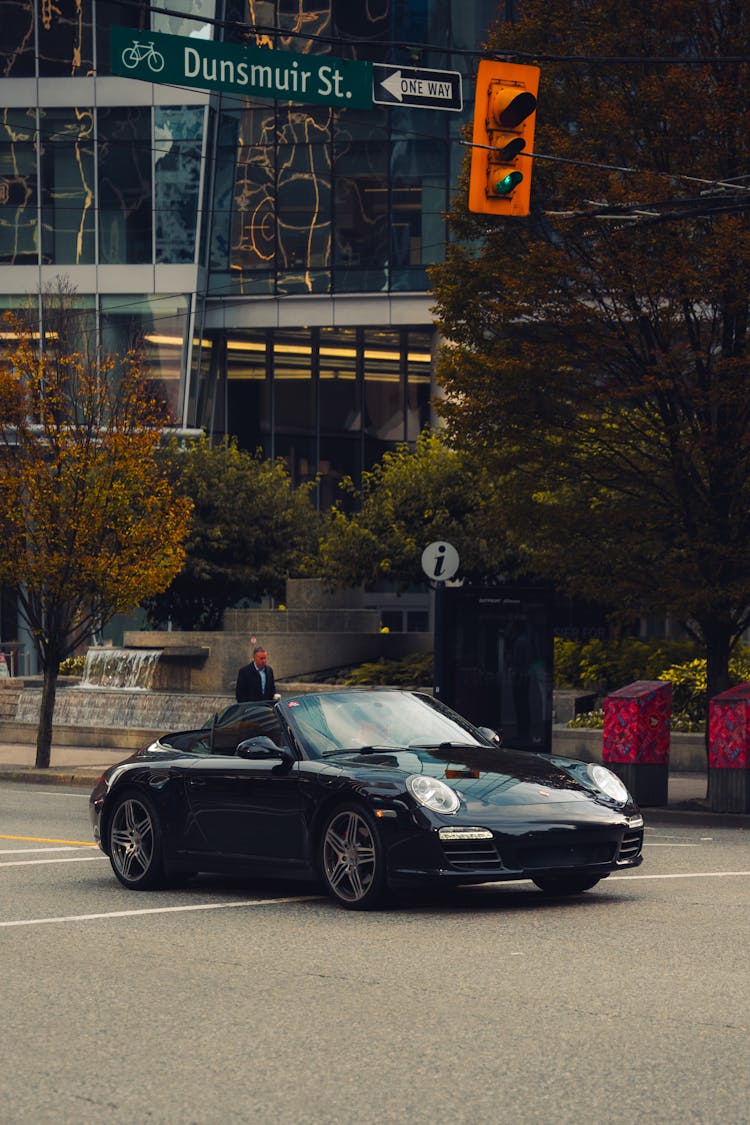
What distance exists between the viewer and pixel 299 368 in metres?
53.3

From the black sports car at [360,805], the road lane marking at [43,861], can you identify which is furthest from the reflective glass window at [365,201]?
the black sports car at [360,805]

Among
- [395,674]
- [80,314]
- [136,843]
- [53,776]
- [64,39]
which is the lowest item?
[53,776]

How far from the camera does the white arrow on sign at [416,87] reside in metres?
15.5

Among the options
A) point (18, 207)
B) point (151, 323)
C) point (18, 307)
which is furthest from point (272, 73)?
point (18, 207)

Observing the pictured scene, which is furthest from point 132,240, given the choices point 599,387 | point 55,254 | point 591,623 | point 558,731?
point 599,387

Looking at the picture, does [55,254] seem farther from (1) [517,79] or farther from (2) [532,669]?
(1) [517,79]

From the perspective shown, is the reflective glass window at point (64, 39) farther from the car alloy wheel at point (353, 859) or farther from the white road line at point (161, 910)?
the car alloy wheel at point (353, 859)

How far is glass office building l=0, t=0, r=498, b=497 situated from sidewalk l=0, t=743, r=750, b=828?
20540 mm

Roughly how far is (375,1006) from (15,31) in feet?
153

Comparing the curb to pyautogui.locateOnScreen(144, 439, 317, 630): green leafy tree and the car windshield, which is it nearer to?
pyautogui.locateOnScreen(144, 439, 317, 630): green leafy tree

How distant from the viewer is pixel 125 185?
49906 mm

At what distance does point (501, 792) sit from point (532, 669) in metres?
11.2

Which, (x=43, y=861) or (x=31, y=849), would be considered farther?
(x=31, y=849)

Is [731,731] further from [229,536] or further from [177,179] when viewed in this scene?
[177,179]
